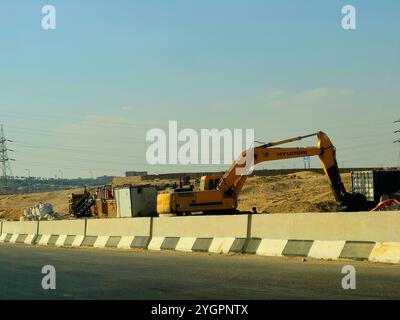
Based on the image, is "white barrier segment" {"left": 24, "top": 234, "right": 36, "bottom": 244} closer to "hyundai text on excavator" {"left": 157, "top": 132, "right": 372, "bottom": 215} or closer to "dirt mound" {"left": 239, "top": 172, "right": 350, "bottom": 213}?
"hyundai text on excavator" {"left": 157, "top": 132, "right": 372, "bottom": 215}

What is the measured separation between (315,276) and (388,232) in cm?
246

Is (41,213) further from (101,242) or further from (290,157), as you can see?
(101,242)

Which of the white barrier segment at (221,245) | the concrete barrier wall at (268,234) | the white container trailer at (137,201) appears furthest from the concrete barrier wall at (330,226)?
the white container trailer at (137,201)

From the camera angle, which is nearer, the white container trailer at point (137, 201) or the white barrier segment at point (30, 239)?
the white barrier segment at point (30, 239)

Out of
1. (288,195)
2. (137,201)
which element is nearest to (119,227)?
(137,201)

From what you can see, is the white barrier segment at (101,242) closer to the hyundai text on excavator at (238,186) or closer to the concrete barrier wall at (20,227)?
the hyundai text on excavator at (238,186)

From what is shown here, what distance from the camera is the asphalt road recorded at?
10.8 meters

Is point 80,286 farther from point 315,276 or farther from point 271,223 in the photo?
point 271,223

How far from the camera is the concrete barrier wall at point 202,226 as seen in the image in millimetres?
18531

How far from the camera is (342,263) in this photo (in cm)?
1477

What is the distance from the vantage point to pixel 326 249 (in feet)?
51.4

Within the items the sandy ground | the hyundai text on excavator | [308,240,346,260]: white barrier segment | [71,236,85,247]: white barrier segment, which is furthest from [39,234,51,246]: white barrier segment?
[308,240,346,260]: white barrier segment

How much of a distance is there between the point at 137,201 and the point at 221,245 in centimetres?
1995

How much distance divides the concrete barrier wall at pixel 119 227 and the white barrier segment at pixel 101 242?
0.51ft
